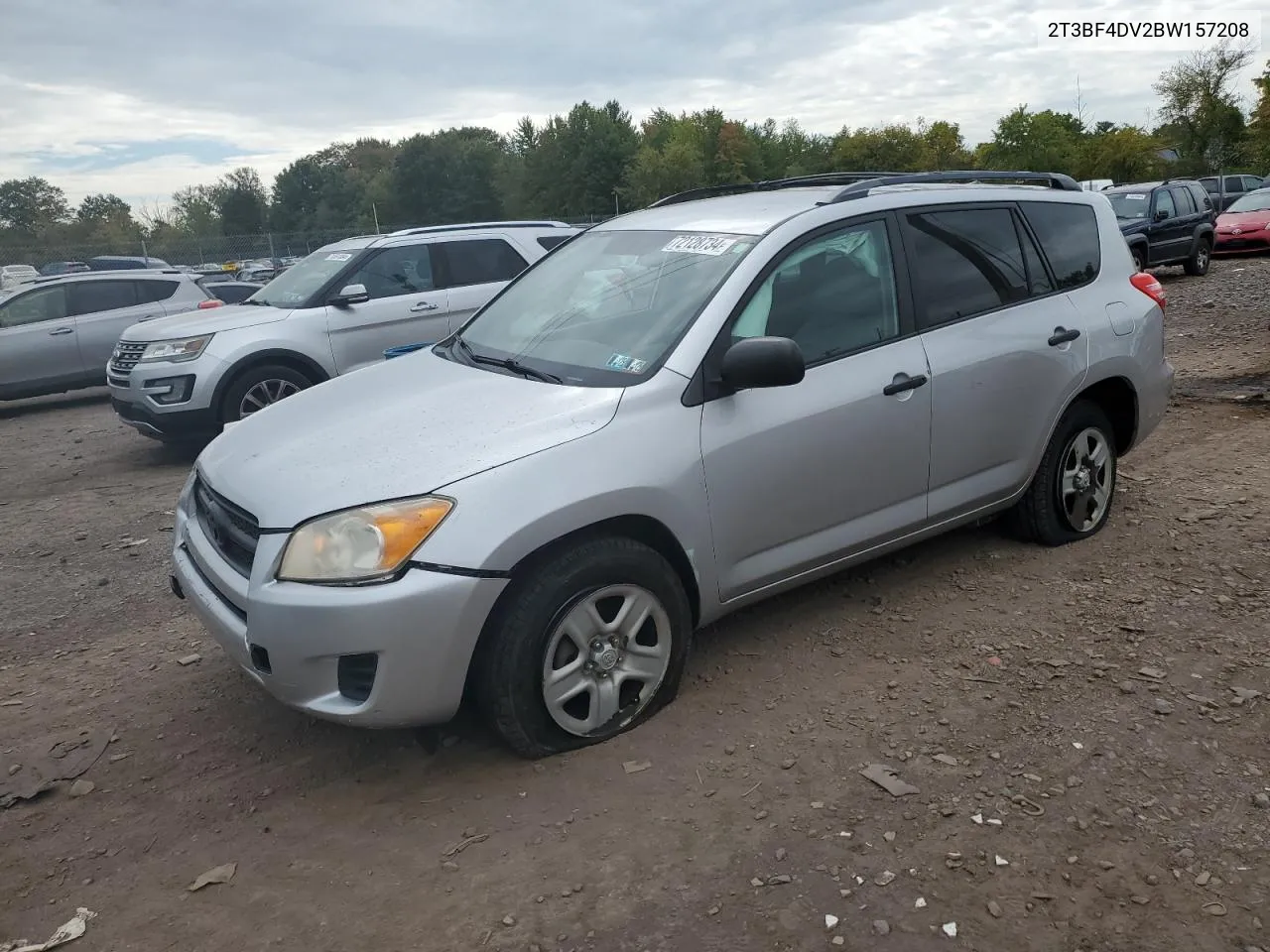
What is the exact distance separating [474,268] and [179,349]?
8.19 feet

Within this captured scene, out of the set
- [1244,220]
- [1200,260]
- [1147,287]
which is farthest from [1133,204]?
[1147,287]

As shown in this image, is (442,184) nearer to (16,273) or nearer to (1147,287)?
(16,273)

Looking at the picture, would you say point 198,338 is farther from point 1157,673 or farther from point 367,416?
point 1157,673

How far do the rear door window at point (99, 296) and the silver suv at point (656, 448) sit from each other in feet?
31.9

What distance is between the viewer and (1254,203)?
781 inches

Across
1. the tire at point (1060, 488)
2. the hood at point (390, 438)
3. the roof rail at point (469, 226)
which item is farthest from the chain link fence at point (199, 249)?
the hood at point (390, 438)

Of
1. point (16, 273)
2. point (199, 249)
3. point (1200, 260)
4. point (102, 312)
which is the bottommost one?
point (1200, 260)

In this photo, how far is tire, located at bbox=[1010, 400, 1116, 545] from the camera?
472 cm

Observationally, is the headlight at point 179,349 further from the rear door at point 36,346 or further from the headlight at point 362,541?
the headlight at point 362,541

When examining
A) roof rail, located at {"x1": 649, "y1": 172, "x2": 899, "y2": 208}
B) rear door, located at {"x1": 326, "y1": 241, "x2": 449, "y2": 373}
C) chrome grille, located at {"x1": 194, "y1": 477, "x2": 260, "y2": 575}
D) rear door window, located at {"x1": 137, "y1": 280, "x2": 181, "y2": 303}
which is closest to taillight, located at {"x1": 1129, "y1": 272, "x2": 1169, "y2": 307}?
roof rail, located at {"x1": 649, "y1": 172, "x2": 899, "y2": 208}

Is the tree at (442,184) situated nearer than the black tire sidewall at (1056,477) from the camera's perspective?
No

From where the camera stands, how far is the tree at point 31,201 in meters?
63.1

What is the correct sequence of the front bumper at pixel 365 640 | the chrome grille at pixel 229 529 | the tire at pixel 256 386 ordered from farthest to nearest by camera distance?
the tire at pixel 256 386
the chrome grille at pixel 229 529
the front bumper at pixel 365 640

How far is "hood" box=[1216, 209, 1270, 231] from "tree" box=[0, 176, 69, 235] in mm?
63294
